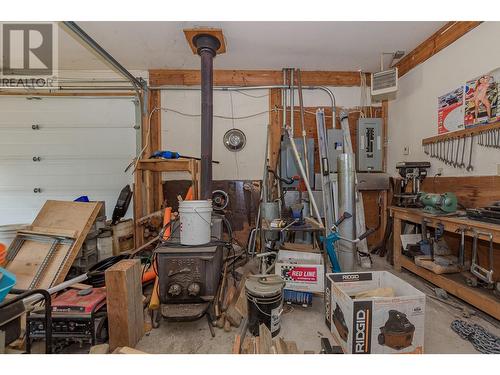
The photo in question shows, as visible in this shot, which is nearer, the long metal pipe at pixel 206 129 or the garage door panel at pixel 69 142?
the long metal pipe at pixel 206 129

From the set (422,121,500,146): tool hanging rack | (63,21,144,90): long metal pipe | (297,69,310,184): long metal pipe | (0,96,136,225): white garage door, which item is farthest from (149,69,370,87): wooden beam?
(422,121,500,146): tool hanging rack

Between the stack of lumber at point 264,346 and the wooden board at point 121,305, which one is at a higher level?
the wooden board at point 121,305

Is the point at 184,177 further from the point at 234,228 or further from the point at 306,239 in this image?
the point at 306,239

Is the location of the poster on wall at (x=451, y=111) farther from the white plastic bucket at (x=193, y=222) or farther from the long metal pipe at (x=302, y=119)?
the white plastic bucket at (x=193, y=222)

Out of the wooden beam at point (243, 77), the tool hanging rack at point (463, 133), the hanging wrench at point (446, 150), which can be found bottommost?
the hanging wrench at point (446, 150)

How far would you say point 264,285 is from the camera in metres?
1.70

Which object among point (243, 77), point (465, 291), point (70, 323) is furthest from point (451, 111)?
point (70, 323)

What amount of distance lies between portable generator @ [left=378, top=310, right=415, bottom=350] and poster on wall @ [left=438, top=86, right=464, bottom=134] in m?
2.15

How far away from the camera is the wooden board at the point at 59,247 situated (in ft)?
7.29

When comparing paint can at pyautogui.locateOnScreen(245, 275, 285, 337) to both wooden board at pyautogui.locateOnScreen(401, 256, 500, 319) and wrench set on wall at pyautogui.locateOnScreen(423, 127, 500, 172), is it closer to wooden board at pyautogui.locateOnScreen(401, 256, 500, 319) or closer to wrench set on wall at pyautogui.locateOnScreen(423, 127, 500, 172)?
wooden board at pyautogui.locateOnScreen(401, 256, 500, 319)

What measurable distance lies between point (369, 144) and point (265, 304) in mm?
2761

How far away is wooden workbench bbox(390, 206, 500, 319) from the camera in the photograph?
1.72 m

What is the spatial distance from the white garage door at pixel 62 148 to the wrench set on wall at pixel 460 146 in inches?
157

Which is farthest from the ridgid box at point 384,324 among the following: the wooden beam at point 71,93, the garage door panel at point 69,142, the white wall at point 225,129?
the wooden beam at point 71,93
